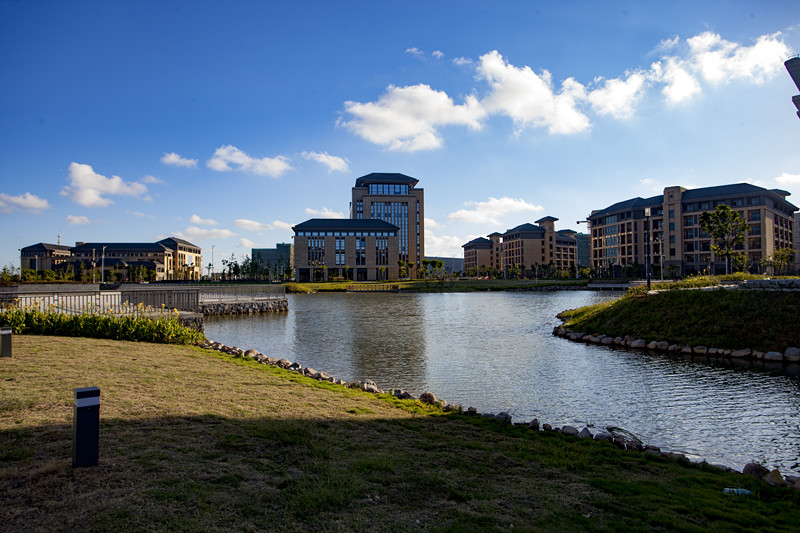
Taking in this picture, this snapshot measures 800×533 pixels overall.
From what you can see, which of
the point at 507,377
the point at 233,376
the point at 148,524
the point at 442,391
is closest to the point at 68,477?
the point at 148,524

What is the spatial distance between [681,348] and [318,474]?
21.8 metres

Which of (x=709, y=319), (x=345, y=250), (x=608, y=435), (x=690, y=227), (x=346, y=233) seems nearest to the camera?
(x=608, y=435)

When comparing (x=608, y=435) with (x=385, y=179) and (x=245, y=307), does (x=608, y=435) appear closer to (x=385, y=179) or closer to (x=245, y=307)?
(x=245, y=307)

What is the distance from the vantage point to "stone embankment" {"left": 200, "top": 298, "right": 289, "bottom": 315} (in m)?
45.1

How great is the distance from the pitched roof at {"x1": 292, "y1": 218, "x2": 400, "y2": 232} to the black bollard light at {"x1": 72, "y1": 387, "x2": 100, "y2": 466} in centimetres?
12927

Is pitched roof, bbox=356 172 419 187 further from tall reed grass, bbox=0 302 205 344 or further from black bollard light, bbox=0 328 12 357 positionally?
black bollard light, bbox=0 328 12 357

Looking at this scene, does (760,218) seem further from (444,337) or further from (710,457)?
(710,457)

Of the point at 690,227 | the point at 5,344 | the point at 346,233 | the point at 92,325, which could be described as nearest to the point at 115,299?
the point at 92,325

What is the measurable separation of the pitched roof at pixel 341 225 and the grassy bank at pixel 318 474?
125308mm

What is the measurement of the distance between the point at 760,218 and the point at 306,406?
396ft

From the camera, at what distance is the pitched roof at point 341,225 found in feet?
440

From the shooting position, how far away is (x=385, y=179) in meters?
155

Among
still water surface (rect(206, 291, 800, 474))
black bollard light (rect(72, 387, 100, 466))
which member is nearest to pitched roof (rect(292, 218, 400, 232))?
still water surface (rect(206, 291, 800, 474))

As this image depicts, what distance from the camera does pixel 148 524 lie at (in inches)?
185
